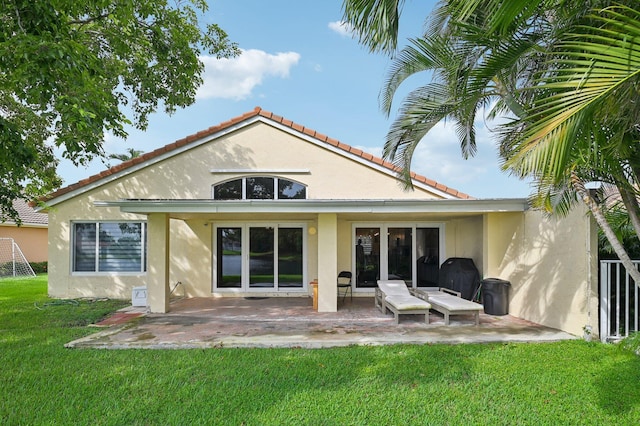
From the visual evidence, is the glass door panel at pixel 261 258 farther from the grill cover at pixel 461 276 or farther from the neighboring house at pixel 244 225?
the grill cover at pixel 461 276

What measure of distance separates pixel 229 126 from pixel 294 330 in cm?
918

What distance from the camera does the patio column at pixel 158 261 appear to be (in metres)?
11.0

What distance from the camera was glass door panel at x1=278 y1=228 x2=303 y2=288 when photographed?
47.8 ft

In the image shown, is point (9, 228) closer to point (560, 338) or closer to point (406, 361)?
point (406, 361)

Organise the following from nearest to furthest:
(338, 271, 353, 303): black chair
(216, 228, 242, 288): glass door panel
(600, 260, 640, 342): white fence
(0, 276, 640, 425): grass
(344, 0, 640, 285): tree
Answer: (344, 0, 640, 285): tree → (0, 276, 640, 425): grass → (600, 260, 640, 342): white fence → (338, 271, 353, 303): black chair → (216, 228, 242, 288): glass door panel

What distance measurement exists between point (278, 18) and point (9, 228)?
25.9 meters

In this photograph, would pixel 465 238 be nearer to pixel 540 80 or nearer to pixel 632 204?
pixel 632 204

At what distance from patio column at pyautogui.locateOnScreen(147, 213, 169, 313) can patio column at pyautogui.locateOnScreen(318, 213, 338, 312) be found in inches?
187

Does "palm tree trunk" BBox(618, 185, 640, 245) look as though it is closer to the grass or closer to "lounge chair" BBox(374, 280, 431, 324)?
the grass

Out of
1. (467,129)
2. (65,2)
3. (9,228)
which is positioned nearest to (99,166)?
(65,2)

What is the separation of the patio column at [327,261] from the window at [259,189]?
3929 millimetres

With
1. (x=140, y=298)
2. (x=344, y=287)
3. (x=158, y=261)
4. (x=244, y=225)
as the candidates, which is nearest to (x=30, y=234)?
(x=140, y=298)

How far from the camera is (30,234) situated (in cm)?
2745

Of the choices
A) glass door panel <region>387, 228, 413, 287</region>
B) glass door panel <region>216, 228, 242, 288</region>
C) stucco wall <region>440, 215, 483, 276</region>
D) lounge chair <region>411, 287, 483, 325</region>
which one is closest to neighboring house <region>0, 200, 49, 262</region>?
glass door panel <region>216, 228, 242, 288</region>
